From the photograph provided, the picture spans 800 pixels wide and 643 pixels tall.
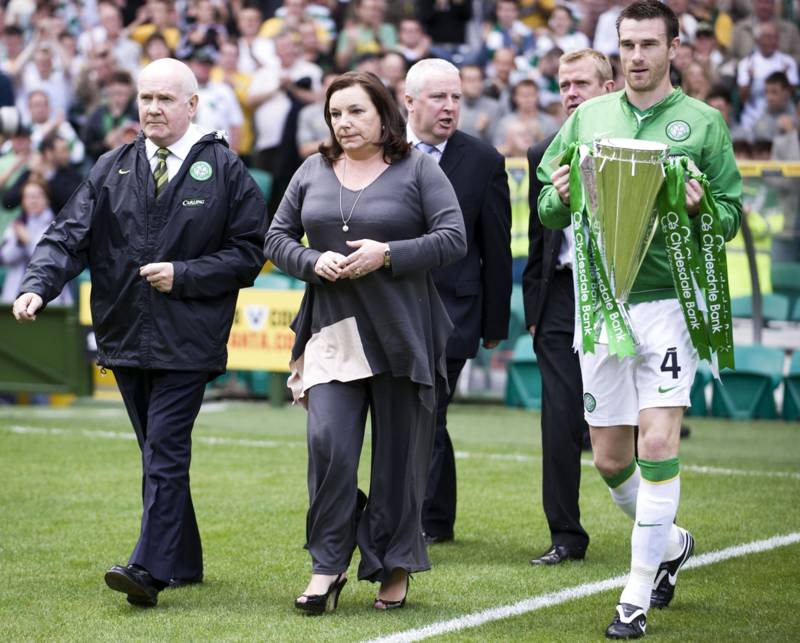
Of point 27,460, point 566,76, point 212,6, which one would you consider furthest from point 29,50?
point 566,76

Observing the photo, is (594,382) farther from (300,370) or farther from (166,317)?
(166,317)

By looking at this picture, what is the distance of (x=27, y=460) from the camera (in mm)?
10609

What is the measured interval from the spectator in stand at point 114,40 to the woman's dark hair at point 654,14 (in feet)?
47.8

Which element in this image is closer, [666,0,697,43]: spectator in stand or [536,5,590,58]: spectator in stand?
[666,0,697,43]: spectator in stand

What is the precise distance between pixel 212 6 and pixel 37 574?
13731 mm

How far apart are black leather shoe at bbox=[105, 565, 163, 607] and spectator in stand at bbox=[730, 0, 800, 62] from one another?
12.1 metres

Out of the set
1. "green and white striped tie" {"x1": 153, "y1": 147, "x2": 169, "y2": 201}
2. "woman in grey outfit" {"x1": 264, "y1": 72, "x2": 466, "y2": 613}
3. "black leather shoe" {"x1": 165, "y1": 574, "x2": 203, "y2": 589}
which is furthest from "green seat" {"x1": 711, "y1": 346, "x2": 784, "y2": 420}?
"green and white striped tie" {"x1": 153, "y1": 147, "x2": 169, "y2": 201}

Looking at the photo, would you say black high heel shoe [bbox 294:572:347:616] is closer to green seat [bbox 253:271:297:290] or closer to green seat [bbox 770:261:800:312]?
green seat [bbox 770:261:800:312]

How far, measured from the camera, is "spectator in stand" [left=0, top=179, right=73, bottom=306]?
16359 mm

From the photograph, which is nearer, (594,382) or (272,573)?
(594,382)

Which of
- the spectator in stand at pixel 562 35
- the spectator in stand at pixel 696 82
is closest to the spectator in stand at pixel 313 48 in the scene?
the spectator in stand at pixel 562 35

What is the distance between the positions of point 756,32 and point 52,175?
27.2 feet

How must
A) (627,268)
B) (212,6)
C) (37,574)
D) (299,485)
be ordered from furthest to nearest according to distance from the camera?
(212,6) → (299,485) → (37,574) → (627,268)

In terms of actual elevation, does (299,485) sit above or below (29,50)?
below
